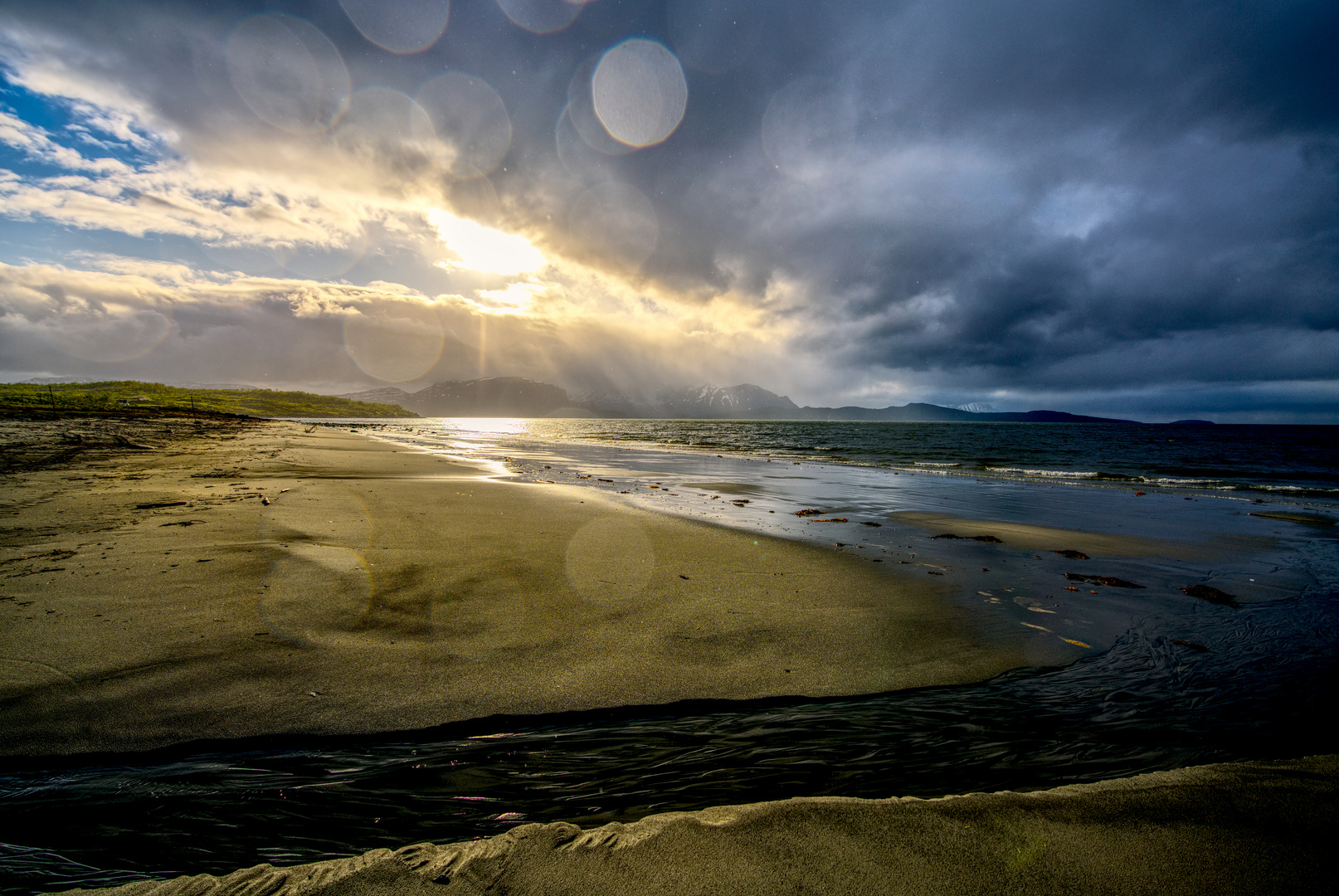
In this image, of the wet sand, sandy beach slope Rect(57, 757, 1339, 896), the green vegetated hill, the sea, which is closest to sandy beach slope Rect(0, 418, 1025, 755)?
the sea

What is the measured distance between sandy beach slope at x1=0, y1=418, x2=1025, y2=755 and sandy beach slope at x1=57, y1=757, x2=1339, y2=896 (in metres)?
1.30

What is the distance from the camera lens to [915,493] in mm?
17016

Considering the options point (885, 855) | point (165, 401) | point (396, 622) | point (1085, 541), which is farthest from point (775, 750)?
point (165, 401)

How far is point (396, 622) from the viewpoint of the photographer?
4648mm

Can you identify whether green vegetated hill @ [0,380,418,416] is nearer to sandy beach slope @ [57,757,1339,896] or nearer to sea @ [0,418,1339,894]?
sea @ [0,418,1339,894]

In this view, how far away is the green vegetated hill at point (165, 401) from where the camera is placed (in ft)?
177

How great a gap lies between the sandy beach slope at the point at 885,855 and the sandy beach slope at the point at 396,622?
130 centimetres

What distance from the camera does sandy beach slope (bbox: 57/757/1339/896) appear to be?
1998mm

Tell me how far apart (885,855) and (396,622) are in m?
4.28

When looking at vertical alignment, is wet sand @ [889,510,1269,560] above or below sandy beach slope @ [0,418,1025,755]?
above

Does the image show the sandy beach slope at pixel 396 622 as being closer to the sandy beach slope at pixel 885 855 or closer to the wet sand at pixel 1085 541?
the sandy beach slope at pixel 885 855

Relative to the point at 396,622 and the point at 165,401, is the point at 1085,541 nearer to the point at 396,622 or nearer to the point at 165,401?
the point at 396,622

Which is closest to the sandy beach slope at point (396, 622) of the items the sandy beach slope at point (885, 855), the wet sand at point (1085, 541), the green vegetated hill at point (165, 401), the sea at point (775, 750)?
the sea at point (775, 750)

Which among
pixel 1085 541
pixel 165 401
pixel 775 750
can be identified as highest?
pixel 165 401
